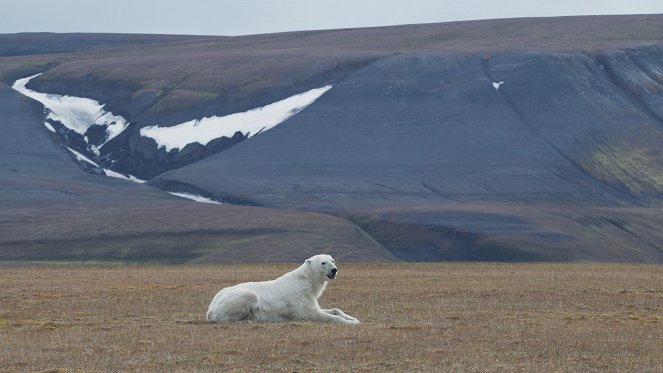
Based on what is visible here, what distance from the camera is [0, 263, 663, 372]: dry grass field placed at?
1593 cm

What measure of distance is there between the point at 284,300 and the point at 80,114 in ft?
328

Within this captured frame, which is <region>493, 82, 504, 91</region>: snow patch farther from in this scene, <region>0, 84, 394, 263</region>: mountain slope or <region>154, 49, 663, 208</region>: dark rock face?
<region>0, 84, 394, 263</region>: mountain slope

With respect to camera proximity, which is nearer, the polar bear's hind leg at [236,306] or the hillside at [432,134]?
the polar bear's hind leg at [236,306]

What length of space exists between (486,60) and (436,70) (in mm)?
5410

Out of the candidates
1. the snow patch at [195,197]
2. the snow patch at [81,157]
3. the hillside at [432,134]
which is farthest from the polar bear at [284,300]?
the snow patch at [81,157]

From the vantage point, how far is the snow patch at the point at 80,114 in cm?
11525

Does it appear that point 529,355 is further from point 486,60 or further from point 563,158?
point 486,60

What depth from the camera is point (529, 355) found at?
16484mm

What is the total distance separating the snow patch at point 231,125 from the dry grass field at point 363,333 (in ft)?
245

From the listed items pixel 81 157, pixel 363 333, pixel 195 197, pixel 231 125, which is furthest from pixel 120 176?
pixel 363 333

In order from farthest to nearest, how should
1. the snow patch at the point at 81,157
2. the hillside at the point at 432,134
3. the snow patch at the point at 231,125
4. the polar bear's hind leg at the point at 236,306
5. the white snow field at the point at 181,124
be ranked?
the snow patch at the point at 81,157 → the white snow field at the point at 181,124 → the snow patch at the point at 231,125 → the hillside at the point at 432,134 → the polar bear's hind leg at the point at 236,306

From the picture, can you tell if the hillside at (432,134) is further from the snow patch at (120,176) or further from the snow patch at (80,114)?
the snow patch at (80,114)

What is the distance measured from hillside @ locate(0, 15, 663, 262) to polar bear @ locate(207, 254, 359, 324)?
46231 mm

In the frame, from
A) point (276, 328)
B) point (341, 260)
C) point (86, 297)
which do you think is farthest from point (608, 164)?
point (276, 328)
